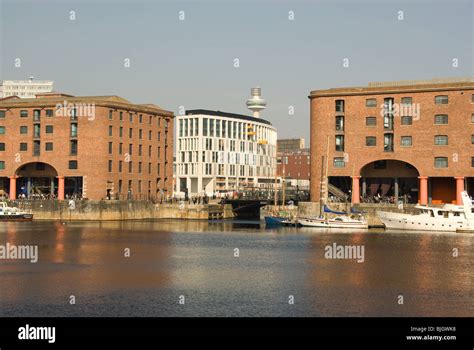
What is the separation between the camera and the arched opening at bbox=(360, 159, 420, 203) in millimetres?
121062

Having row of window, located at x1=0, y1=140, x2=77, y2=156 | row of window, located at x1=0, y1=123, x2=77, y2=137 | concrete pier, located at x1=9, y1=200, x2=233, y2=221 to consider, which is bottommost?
concrete pier, located at x1=9, y1=200, x2=233, y2=221

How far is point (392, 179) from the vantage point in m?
A: 125

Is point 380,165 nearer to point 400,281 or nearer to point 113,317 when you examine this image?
point 400,281

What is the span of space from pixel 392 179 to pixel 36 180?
65347 millimetres

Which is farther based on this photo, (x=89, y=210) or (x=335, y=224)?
(x=89, y=210)

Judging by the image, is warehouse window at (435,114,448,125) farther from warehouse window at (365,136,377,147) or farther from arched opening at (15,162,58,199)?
arched opening at (15,162,58,199)

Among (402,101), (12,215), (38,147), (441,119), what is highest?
(402,101)

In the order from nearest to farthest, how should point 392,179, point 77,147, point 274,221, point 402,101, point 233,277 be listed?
point 233,277
point 402,101
point 274,221
point 392,179
point 77,147

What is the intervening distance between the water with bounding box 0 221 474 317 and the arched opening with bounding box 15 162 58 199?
48776 mm

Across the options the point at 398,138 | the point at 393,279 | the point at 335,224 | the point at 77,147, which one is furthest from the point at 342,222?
the point at 393,279

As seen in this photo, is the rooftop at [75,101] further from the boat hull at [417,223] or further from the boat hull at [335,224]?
the boat hull at [417,223]

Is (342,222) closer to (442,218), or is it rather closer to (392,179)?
(442,218)

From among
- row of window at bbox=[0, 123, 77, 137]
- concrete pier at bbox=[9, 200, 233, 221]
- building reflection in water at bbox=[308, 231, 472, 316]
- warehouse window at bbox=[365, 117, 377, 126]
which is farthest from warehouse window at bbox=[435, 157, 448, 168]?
row of window at bbox=[0, 123, 77, 137]
